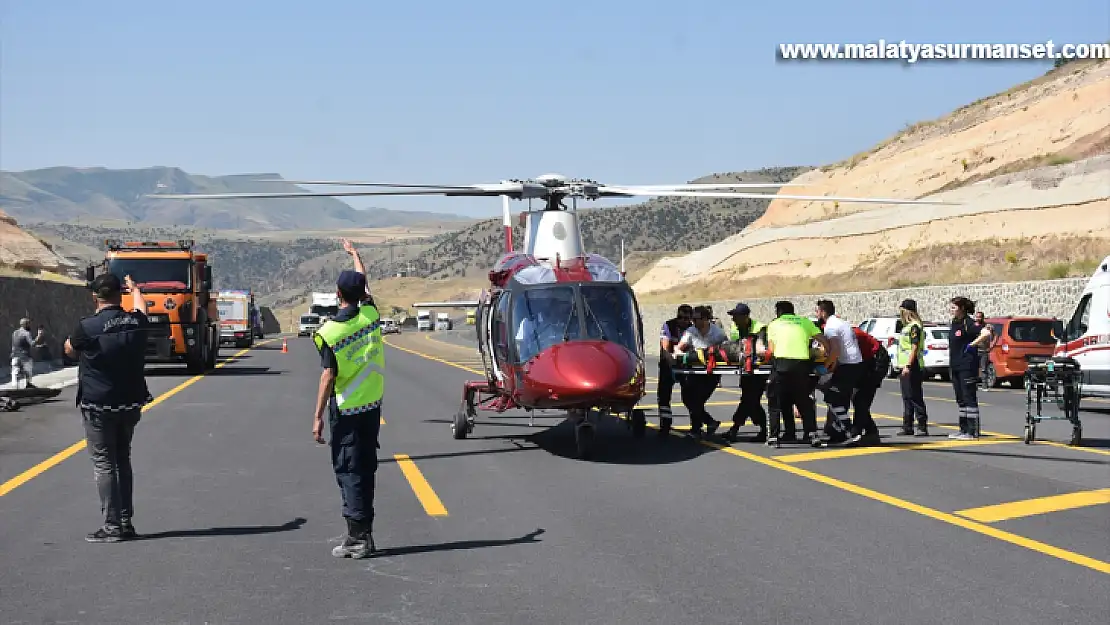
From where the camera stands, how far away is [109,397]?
29.9ft

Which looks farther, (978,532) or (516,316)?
(516,316)

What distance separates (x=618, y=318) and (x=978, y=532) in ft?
19.7

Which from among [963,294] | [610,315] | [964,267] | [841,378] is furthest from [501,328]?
[964,267]

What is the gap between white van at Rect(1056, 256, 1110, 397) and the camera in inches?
695

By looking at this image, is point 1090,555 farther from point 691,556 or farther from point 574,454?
point 574,454

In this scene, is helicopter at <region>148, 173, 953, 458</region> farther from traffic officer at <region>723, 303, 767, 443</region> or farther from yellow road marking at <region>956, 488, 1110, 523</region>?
yellow road marking at <region>956, 488, 1110, 523</region>

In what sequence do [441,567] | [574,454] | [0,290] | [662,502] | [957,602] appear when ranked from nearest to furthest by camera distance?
[957,602], [441,567], [662,502], [574,454], [0,290]

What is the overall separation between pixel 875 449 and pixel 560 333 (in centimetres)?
420

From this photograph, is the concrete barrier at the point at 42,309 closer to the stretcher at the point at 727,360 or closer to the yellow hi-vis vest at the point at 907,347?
the stretcher at the point at 727,360

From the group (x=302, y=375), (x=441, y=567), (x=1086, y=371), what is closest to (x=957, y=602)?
(x=441, y=567)

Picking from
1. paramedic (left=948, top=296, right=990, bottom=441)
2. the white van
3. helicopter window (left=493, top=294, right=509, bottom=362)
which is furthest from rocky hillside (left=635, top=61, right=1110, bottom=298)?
helicopter window (left=493, top=294, right=509, bottom=362)

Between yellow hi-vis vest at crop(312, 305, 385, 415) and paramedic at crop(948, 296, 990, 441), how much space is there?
960cm

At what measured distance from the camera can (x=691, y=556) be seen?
8500 mm

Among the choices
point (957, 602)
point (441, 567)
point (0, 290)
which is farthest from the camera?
point (0, 290)
